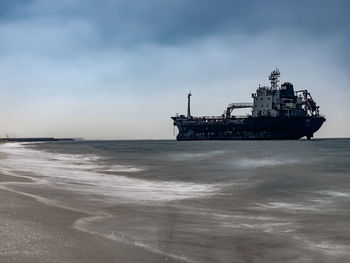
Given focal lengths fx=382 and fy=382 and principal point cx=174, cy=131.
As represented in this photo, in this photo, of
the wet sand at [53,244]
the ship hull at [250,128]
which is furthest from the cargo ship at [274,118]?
the wet sand at [53,244]

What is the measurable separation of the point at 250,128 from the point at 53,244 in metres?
139

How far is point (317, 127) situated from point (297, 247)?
5531 inches

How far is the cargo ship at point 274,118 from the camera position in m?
133

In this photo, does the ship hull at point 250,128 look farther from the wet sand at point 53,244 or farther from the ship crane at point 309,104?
the wet sand at point 53,244

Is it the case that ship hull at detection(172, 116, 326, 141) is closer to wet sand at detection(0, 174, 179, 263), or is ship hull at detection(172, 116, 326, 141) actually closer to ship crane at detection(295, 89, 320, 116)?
ship crane at detection(295, 89, 320, 116)

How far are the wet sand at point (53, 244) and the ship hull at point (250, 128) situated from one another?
131 metres

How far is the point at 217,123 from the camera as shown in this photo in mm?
147625

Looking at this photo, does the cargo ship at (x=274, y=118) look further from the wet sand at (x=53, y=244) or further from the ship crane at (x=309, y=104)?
the wet sand at (x=53, y=244)

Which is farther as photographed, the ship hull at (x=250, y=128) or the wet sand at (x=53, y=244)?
the ship hull at (x=250, y=128)

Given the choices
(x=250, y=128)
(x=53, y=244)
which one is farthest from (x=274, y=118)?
(x=53, y=244)

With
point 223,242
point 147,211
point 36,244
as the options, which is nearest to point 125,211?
point 147,211

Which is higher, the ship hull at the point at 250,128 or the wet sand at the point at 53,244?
the ship hull at the point at 250,128

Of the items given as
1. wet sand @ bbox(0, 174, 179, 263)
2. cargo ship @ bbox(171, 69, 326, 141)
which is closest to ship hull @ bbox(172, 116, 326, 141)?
cargo ship @ bbox(171, 69, 326, 141)

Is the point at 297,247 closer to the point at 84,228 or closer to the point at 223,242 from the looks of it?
the point at 223,242
